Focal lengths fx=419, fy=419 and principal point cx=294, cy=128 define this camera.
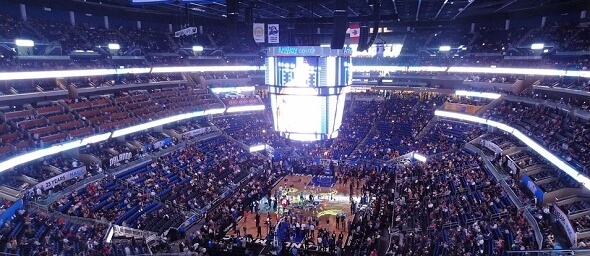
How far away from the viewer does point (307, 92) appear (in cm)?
2088

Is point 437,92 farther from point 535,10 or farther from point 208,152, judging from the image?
point 208,152

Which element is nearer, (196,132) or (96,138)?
(96,138)

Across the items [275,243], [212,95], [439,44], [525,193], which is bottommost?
[275,243]

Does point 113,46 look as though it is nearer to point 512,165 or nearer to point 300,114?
point 300,114

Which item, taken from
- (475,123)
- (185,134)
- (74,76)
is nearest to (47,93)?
(74,76)

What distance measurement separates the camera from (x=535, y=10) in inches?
1364

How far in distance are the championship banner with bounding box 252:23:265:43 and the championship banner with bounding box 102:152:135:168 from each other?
45.9 ft

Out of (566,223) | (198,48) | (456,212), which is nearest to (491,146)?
(456,212)

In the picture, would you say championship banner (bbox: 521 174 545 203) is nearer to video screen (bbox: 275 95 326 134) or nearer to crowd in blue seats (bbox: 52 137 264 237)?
video screen (bbox: 275 95 326 134)

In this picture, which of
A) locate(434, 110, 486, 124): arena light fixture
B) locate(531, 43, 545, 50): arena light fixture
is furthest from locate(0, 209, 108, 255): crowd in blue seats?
locate(531, 43, 545, 50): arena light fixture

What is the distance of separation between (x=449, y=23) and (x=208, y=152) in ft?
94.1

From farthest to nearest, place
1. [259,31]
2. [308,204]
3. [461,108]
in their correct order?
[461,108]
[308,204]
[259,31]

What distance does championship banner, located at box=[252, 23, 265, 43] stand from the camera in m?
16.9

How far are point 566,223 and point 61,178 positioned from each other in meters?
23.6
